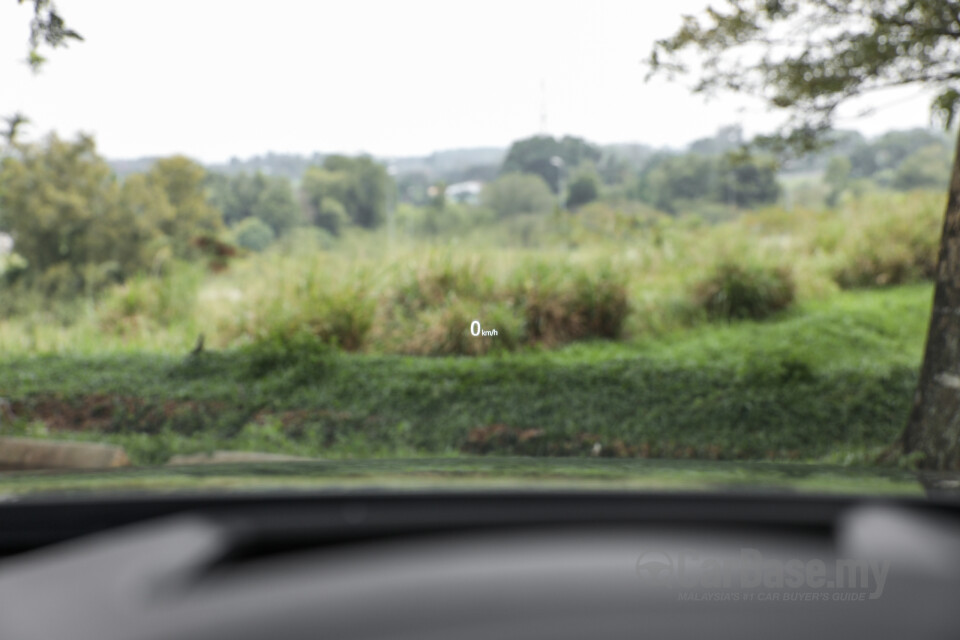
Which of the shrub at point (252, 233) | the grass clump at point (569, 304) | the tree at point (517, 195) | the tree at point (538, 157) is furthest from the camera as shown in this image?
the tree at point (538, 157)

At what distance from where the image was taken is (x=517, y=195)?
1636cm

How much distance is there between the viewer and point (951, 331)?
4859 millimetres

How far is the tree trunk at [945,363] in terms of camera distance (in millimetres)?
4848

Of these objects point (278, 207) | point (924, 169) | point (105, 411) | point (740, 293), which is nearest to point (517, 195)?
point (278, 207)

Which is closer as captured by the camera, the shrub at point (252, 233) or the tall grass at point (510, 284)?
the tall grass at point (510, 284)

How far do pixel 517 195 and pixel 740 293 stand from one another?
20.5 ft

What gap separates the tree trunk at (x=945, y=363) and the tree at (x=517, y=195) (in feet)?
34.8

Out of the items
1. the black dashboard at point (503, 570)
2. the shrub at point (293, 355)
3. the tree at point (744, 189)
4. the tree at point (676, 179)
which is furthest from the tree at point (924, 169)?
the black dashboard at point (503, 570)

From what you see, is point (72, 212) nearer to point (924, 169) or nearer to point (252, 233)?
point (252, 233)

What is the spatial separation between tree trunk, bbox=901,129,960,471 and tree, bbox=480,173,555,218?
10593mm

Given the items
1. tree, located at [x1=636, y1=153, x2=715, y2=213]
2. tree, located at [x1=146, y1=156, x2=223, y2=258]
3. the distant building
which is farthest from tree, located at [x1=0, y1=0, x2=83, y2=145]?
tree, located at [x1=146, y1=156, x2=223, y2=258]

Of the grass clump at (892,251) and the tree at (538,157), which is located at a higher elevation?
the tree at (538,157)

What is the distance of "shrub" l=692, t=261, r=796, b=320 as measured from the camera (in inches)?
432

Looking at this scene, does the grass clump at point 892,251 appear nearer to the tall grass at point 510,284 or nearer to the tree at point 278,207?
the tall grass at point 510,284
